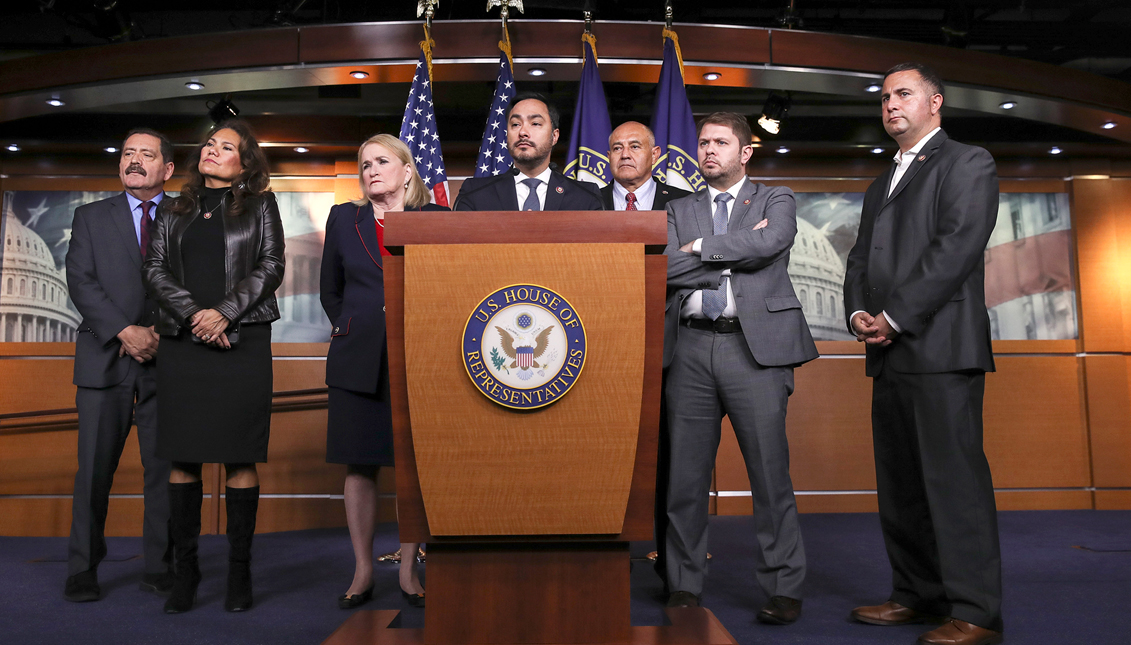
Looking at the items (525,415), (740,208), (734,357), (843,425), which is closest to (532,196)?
(740,208)

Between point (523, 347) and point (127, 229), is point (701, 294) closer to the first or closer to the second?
point (523, 347)

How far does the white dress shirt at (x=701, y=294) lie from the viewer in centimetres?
254

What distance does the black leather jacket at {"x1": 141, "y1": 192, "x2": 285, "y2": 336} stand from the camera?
2.55m

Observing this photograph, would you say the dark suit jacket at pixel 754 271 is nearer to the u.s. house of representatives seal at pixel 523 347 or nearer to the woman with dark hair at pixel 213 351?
the u.s. house of representatives seal at pixel 523 347

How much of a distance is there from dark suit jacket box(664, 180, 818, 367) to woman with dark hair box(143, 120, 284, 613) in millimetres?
1418

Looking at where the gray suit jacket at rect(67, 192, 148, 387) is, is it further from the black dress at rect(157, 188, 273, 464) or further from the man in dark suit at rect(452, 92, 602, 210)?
the man in dark suit at rect(452, 92, 602, 210)

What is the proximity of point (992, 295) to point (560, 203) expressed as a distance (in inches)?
174

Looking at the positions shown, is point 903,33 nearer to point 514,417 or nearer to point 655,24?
point 655,24

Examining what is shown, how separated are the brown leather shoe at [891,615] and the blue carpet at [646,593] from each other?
1.5 inches

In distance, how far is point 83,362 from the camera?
297 centimetres

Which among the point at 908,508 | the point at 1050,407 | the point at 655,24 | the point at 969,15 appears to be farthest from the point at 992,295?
the point at 908,508

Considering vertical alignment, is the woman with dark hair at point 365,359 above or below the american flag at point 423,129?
below

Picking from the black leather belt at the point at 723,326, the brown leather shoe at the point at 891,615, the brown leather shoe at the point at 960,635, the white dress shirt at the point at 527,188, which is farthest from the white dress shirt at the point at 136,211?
the brown leather shoe at the point at 960,635

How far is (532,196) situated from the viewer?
2658 mm
